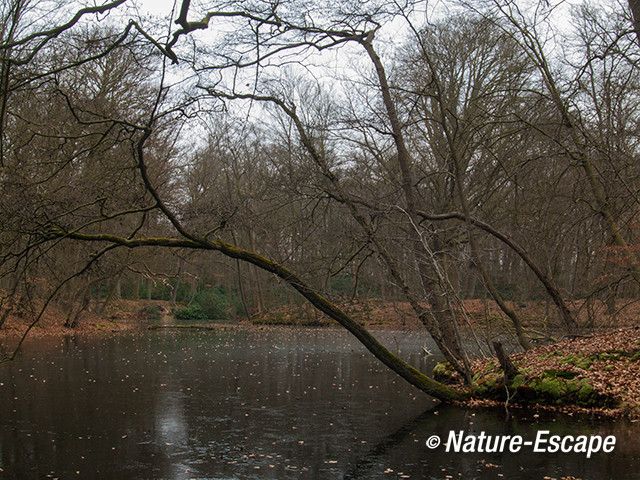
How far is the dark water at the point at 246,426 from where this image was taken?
632 cm

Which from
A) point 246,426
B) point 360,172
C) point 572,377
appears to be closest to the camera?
point 246,426

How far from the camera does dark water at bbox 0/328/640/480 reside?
6.32 meters

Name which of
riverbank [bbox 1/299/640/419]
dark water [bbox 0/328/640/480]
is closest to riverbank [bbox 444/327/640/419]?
riverbank [bbox 1/299/640/419]

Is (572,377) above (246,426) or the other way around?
above

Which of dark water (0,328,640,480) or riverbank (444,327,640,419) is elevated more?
riverbank (444,327,640,419)

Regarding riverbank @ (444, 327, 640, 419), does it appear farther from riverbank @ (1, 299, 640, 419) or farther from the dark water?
the dark water

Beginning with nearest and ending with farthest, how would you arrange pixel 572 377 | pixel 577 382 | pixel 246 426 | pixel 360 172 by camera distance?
pixel 246 426, pixel 577 382, pixel 572 377, pixel 360 172

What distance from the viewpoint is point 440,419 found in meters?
8.84

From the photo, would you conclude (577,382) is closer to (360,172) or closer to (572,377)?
(572,377)

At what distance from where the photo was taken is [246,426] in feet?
27.4

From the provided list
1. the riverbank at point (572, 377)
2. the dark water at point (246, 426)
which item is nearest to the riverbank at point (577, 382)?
the riverbank at point (572, 377)

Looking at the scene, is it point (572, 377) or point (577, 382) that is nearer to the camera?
point (577, 382)

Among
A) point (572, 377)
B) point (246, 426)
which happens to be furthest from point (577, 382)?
point (246, 426)

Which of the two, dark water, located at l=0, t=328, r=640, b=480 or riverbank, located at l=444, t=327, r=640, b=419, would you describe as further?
riverbank, located at l=444, t=327, r=640, b=419
